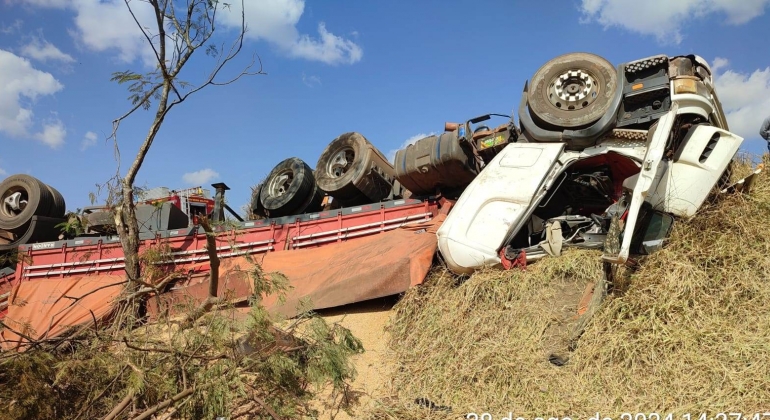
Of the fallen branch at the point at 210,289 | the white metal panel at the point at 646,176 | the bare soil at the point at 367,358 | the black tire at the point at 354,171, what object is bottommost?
the bare soil at the point at 367,358

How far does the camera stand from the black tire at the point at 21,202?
1063 centimetres

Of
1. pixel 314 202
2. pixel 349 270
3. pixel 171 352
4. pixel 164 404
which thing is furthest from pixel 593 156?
pixel 314 202

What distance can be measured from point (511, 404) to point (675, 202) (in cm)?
272

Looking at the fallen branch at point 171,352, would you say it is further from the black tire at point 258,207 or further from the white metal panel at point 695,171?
the black tire at point 258,207

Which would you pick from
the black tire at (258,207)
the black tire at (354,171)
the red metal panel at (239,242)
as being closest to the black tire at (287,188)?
the black tire at (258,207)

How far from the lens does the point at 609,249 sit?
4.46 meters

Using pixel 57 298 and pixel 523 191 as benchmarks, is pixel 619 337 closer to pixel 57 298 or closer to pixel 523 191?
pixel 523 191

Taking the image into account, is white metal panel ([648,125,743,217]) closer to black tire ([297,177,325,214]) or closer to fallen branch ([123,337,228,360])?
fallen branch ([123,337,228,360])

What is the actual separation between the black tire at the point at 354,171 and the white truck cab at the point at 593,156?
2.71m

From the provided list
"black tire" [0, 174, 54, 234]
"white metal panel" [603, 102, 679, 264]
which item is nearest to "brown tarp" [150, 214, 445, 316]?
"white metal panel" [603, 102, 679, 264]

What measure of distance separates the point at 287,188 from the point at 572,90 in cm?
524

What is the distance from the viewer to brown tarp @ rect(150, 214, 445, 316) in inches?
235

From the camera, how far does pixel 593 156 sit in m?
5.96

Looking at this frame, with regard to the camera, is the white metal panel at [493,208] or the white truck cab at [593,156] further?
the white metal panel at [493,208]
